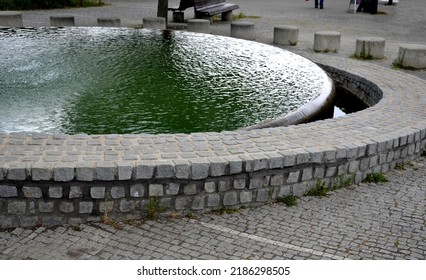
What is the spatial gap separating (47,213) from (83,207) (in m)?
0.33

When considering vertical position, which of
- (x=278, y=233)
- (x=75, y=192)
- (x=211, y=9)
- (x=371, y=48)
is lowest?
(x=278, y=233)

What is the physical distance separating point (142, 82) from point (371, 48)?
6.67 metres

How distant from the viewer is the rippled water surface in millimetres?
6992

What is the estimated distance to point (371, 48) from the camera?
12961mm

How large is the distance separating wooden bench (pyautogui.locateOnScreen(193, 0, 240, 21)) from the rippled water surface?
18.7 feet

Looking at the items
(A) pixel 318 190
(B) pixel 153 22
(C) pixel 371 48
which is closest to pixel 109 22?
(B) pixel 153 22

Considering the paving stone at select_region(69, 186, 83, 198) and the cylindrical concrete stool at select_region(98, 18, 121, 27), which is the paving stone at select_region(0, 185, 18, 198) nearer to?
the paving stone at select_region(69, 186, 83, 198)

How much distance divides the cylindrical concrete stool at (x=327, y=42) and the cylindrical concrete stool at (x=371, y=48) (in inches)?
27.3

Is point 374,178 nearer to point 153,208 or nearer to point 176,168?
point 176,168

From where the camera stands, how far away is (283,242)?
16.0 feet

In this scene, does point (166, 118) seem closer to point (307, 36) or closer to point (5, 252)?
point (5, 252)

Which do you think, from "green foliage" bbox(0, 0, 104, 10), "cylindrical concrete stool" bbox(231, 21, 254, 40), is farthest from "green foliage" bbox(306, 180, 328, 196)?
"green foliage" bbox(0, 0, 104, 10)

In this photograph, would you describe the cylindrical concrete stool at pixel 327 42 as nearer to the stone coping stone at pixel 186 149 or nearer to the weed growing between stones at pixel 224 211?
the stone coping stone at pixel 186 149

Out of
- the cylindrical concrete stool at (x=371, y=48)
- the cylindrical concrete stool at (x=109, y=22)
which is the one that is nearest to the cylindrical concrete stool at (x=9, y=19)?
the cylindrical concrete stool at (x=109, y=22)
